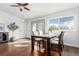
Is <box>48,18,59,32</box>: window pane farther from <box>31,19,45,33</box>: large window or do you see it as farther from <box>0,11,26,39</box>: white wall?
<box>0,11,26,39</box>: white wall

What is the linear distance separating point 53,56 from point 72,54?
474 millimetres

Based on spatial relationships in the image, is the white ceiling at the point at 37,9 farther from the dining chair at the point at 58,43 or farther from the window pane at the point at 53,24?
the dining chair at the point at 58,43

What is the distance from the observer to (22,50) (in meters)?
2.11

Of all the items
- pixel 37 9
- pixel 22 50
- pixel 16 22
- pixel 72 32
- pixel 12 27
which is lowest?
pixel 22 50

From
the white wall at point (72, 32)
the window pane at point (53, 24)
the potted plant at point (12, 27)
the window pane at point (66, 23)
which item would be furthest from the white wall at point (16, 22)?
the window pane at point (66, 23)

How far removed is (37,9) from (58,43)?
3.37 feet

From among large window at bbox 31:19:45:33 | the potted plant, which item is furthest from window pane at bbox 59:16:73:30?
the potted plant

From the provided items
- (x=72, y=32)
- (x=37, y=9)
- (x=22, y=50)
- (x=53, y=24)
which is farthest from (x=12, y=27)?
(x=72, y=32)

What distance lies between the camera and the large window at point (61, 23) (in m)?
2.02

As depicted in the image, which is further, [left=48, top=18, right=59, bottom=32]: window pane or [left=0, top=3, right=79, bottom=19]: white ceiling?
[left=48, top=18, right=59, bottom=32]: window pane

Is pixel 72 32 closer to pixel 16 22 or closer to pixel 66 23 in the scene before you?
pixel 66 23

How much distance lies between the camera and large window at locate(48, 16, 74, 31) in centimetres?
202

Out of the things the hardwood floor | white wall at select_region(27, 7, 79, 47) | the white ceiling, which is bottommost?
the hardwood floor

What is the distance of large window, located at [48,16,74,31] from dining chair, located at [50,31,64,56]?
0.17m
